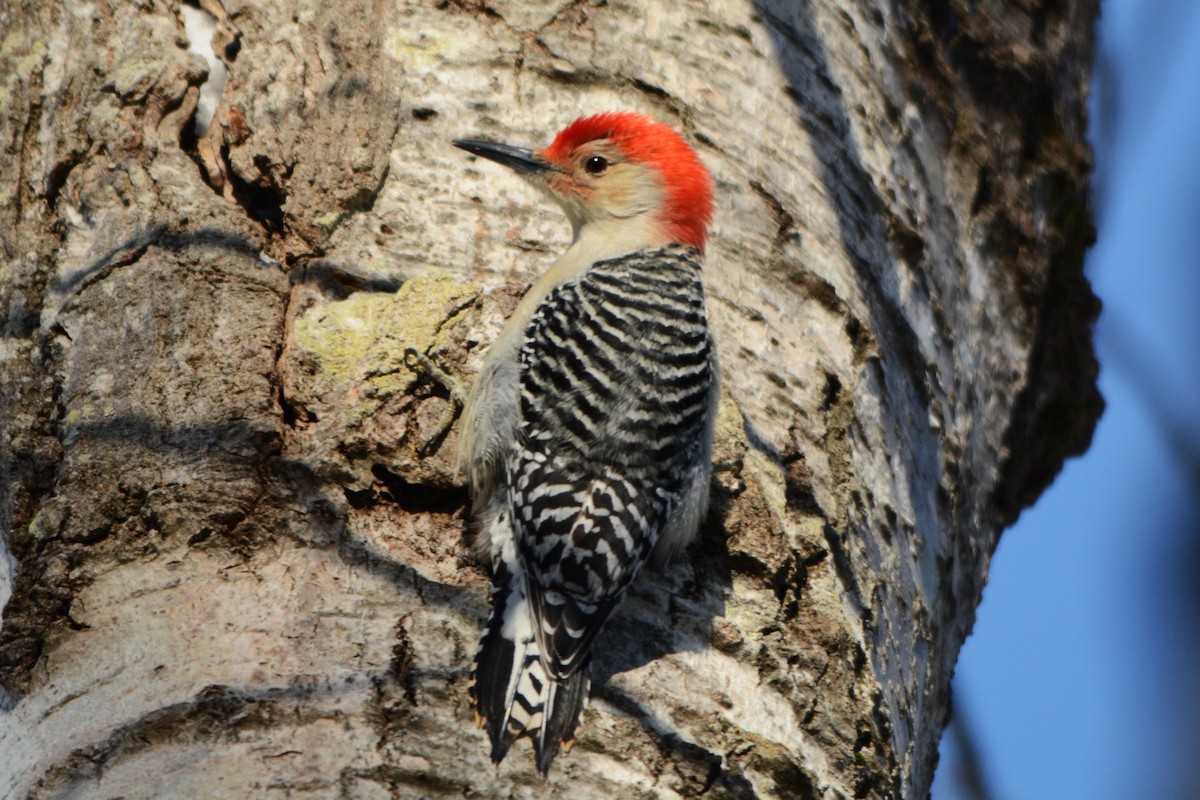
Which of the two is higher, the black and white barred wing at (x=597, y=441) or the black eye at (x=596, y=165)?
the black eye at (x=596, y=165)

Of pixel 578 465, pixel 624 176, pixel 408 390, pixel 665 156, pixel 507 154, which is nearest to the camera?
pixel 408 390

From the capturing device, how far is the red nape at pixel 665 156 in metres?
4.28

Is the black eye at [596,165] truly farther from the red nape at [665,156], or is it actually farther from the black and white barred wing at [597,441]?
the black and white barred wing at [597,441]

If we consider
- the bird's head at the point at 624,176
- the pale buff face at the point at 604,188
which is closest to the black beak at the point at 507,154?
the bird's head at the point at 624,176

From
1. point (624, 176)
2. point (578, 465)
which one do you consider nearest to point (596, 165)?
point (624, 176)

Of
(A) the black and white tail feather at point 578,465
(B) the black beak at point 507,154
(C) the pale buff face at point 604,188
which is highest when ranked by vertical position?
(B) the black beak at point 507,154

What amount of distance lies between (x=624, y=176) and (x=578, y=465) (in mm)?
1456

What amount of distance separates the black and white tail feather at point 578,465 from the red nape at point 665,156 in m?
0.37

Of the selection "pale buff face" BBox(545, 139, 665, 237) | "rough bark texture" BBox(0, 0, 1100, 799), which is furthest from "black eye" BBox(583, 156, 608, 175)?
"rough bark texture" BBox(0, 0, 1100, 799)

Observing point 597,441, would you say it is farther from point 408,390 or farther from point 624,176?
point 624,176

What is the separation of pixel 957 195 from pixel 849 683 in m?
2.37

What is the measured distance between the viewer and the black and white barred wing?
11.2 feet

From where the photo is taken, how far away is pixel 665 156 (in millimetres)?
4547

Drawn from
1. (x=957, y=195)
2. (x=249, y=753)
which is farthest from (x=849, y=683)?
(x=957, y=195)
